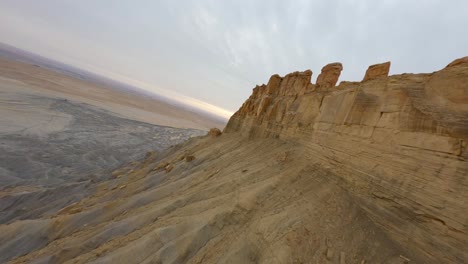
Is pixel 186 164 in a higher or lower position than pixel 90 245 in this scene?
higher

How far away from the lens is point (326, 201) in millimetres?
7199

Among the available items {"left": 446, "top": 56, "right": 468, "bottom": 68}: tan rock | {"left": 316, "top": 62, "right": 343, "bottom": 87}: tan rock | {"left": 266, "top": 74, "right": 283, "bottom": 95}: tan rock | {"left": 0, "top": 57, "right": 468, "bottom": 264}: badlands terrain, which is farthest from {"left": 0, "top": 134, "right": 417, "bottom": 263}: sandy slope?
{"left": 266, "top": 74, "right": 283, "bottom": 95}: tan rock

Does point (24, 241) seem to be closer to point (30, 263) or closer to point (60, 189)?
point (30, 263)

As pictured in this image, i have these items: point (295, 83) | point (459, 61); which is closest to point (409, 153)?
point (459, 61)

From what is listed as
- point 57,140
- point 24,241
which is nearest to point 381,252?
point 24,241

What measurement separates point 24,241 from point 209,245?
1000 centimetres

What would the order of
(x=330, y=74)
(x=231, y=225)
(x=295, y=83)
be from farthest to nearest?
(x=295, y=83)
(x=330, y=74)
(x=231, y=225)

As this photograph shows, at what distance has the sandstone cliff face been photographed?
4688 mm

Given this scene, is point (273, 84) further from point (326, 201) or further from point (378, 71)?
point (326, 201)

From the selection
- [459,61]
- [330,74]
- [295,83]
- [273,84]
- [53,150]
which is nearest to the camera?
[459,61]

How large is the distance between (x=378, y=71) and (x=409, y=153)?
3717 mm

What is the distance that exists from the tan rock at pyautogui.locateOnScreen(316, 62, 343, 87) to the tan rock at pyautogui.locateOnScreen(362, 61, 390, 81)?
4274mm

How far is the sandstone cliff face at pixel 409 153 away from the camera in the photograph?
185 inches

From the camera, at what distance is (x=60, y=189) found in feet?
59.7
